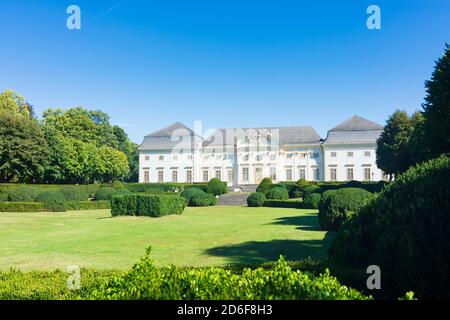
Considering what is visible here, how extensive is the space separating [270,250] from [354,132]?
5190 centimetres

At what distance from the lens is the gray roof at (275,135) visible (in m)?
60.8

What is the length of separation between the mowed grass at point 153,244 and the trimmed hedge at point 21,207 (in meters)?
9.28

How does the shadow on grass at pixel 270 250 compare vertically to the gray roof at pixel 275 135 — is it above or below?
below

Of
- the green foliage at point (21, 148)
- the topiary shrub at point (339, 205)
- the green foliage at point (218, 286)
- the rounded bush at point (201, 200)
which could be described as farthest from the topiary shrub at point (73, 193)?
the green foliage at point (218, 286)

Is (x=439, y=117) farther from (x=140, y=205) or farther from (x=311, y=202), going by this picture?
(x=140, y=205)

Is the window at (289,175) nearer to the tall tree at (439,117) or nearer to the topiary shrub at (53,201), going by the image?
the topiary shrub at (53,201)

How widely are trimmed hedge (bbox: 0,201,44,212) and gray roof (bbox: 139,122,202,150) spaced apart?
1512 inches

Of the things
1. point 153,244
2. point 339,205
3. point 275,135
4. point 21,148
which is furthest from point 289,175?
point 153,244

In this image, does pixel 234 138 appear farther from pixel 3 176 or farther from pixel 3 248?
pixel 3 248

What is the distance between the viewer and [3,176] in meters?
41.8

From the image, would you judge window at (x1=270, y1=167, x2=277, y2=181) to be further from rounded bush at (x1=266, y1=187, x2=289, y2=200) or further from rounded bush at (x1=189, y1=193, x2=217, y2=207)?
rounded bush at (x1=189, y1=193, x2=217, y2=207)

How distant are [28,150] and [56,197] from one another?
14769mm

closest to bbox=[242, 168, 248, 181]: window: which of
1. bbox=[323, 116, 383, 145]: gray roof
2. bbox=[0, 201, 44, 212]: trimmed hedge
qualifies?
bbox=[323, 116, 383, 145]: gray roof
